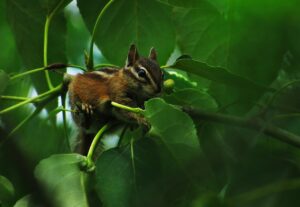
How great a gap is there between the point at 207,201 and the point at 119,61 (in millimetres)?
1739

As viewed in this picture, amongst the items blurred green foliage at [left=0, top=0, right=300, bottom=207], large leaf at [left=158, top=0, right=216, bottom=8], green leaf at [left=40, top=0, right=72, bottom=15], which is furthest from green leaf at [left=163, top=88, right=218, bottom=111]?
green leaf at [left=40, top=0, right=72, bottom=15]

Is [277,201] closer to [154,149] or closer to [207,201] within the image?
[207,201]

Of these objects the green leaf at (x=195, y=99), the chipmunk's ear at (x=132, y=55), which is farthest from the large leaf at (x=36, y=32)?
the green leaf at (x=195, y=99)

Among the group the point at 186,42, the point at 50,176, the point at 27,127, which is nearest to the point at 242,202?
the point at 50,176

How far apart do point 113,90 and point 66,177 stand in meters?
1.38

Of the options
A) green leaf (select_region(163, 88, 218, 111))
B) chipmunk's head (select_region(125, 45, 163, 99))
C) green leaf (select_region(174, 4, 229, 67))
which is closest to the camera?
green leaf (select_region(163, 88, 218, 111))

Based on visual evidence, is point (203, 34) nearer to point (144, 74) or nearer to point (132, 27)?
point (132, 27)

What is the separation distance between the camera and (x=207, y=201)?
0.65m

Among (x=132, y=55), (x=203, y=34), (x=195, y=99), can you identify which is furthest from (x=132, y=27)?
(x=195, y=99)

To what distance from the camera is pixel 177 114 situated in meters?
1.60

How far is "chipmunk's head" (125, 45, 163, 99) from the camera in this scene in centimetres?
254

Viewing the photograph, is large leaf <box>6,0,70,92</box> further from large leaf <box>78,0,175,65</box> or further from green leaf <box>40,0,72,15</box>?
large leaf <box>78,0,175,65</box>

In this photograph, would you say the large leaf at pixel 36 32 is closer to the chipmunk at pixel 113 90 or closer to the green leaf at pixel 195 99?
the chipmunk at pixel 113 90

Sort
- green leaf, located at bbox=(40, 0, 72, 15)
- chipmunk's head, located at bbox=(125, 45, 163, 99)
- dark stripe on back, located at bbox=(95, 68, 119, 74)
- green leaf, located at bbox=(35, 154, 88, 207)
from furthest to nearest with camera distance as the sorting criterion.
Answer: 1. dark stripe on back, located at bbox=(95, 68, 119, 74)
2. chipmunk's head, located at bbox=(125, 45, 163, 99)
3. green leaf, located at bbox=(40, 0, 72, 15)
4. green leaf, located at bbox=(35, 154, 88, 207)
